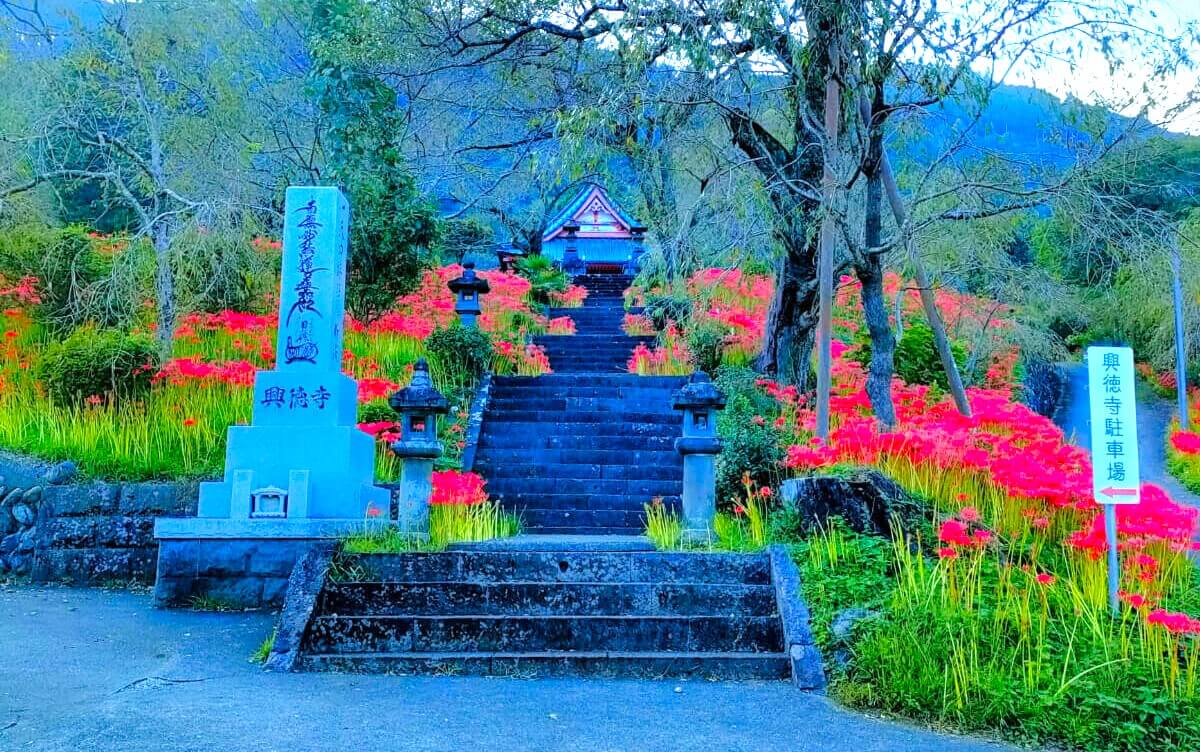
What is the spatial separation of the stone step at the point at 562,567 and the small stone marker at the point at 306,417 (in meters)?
1.24

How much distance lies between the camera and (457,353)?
12.5 metres

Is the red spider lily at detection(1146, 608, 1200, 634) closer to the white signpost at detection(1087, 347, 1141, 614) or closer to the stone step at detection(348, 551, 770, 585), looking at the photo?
the white signpost at detection(1087, 347, 1141, 614)

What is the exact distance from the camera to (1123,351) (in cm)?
571

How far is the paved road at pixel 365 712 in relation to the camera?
13.1 ft

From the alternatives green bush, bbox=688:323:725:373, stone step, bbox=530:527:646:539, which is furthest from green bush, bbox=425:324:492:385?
stone step, bbox=530:527:646:539

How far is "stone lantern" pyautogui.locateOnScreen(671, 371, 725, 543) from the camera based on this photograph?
782cm

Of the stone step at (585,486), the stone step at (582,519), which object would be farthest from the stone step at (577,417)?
the stone step at (582,519)

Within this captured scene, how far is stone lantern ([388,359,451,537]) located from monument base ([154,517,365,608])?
0.47 metres

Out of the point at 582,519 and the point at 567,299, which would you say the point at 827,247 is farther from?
the point at 567,299

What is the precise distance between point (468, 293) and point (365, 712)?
10277mm

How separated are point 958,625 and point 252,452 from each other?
5.71 meters

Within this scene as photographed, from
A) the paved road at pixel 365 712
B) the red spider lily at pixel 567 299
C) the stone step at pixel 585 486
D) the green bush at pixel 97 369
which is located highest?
the red spider lily at pixel 567 299

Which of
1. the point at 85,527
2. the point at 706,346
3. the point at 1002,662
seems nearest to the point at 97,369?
the point at 85,527

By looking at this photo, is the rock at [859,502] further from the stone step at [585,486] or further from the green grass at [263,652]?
the green grass at [263,652]
